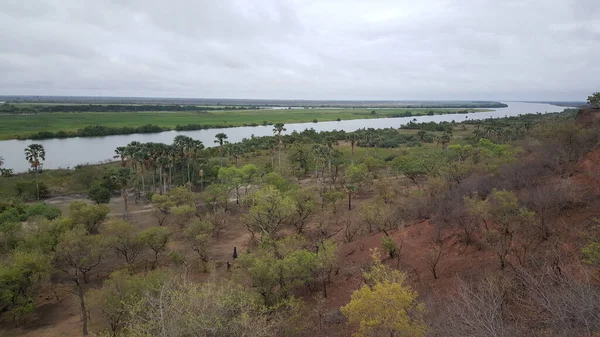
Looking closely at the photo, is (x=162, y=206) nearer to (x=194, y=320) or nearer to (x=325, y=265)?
(x=325, y=265)

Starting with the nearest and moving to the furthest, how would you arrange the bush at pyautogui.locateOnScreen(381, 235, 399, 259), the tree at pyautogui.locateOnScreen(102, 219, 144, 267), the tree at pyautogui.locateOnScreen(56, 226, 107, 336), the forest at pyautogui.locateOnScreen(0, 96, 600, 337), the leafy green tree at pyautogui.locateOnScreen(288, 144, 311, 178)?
the forest at pyautogui.locateOnScreen(0, 96, 600, 337) < the tree at pyautogui.locateOnScreen(56, 226, 107, 336) < the bush at pyautogui.locateOnScreen(381, 235, 399, 259) < the tree at pyautogui.locateOnScreen(102, 219, 144, 267) < the leafy green tree at pyautogui.locateOnScreen(288, 144, 311, 178)

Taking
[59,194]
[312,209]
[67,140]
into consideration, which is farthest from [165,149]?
[67,140]

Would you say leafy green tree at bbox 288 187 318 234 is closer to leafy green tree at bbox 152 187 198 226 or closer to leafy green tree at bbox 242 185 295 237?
leafy green tree at bbox 242 185 295 237

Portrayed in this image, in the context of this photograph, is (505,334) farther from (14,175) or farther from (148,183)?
(14,175)

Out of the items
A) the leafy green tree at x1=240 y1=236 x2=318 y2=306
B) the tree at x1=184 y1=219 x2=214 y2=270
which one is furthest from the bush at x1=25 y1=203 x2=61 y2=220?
the leafy green tree at x1=240 y1=236 x2=318 y2=306

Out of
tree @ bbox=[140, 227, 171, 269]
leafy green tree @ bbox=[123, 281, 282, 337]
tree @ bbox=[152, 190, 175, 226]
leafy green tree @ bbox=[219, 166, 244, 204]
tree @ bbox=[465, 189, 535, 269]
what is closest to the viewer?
leafy green tree @ bbox=[123, 281, 282, 337]

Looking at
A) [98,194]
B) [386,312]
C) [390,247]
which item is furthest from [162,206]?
[386,312]
